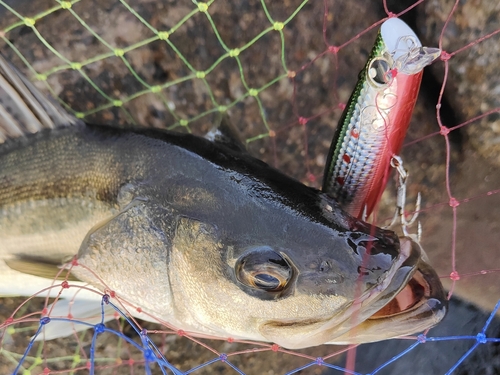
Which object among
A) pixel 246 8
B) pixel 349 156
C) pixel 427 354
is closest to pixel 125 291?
pixel 349 156

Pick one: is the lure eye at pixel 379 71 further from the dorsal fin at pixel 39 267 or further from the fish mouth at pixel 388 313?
the dorsal fin at pixel 39 267

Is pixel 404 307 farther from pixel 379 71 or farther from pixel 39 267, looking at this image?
pixel 39 267

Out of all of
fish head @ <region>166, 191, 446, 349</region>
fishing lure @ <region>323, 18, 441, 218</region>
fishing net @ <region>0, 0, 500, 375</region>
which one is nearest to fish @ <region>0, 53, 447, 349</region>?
fish head @ <region>166, 191, 446, 349</region>

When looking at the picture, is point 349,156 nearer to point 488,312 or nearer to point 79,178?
point 79,178

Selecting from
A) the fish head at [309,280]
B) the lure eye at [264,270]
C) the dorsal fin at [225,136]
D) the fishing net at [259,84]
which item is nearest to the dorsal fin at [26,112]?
the fishing net at [259,84]

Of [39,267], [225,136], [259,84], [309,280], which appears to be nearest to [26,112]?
[39,267]

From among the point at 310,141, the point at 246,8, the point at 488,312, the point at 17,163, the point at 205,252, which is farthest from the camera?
the point at 488,312
